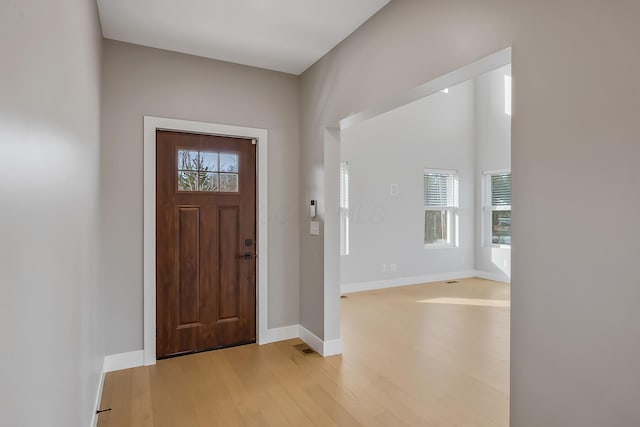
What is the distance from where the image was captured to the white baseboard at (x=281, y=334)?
3.65 m

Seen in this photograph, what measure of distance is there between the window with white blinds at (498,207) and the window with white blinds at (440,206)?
2.13ft

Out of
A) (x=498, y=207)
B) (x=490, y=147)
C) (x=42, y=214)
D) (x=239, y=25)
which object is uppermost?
(x=239, y=25)

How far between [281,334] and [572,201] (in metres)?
2.98

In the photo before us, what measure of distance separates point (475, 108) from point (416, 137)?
165cm

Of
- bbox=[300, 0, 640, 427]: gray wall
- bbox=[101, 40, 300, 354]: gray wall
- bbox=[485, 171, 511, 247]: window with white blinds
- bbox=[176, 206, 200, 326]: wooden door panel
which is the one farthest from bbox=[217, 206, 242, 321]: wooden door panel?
bbox=[485, 171, 511, 247]: window with white blinds

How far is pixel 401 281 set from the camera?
6438mm

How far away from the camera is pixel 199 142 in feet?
11.2

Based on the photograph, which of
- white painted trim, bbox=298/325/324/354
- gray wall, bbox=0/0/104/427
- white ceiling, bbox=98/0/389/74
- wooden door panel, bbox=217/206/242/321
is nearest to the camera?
gray wall, bbox=0/0/104/427

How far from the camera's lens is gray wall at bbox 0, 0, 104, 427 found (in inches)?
31.5

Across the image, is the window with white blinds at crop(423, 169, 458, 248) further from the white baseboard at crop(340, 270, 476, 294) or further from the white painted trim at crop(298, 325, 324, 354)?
the white painted trim at crop(298, 325, 324, 354)

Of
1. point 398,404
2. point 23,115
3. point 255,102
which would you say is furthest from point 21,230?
point 255,102

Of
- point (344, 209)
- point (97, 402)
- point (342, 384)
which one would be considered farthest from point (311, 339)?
point (344, 209)

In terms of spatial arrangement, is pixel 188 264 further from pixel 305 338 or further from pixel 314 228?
pixel 305 338

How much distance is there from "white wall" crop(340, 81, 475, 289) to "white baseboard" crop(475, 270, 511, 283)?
0.65 feet
